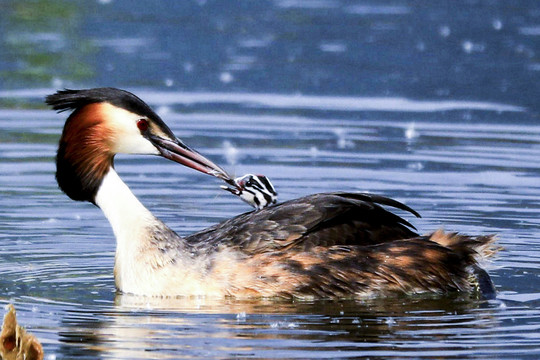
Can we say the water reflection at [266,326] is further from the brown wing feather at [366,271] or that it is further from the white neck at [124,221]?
the white neck at [124,221]

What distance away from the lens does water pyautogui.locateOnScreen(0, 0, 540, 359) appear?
30.3 feet

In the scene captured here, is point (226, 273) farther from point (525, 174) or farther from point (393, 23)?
point (393, 23)

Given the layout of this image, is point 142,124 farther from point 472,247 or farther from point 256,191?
point 472,247

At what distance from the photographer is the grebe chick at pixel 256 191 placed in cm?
1142

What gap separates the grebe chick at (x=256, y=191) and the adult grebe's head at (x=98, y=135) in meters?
0.98

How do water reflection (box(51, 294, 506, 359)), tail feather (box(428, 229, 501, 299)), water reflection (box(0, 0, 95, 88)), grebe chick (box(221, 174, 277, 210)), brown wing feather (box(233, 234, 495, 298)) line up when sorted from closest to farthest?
1. water reflection (box(51, 294, 506, 359))
2. brown wing feather (box(233, 234, 495, 298))
3. tail feather (box(428, 229, 501, 299))
4. grebe chick (box(221, 174, 277, 210))
5. water reflection (box(0, 0, 95, 88))

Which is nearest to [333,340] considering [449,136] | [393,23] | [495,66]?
[449,136]

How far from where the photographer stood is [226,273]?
10102 millimetres

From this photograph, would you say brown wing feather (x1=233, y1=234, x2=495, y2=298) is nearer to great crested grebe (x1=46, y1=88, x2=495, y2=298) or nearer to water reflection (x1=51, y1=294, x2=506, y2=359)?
great crested grebe (x1=46, y1=88, x2=495, y2=298)

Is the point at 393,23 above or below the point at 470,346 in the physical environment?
above

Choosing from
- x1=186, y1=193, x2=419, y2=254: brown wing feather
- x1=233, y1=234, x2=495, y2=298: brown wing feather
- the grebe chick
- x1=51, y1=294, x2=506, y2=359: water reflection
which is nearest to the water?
x1=51, y1=294, x2=506, y2=359: water reflection

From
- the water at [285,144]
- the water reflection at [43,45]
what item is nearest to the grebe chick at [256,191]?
the water at [285,144]

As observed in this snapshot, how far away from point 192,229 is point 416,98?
706 centimetres

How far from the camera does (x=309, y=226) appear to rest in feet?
33.4
